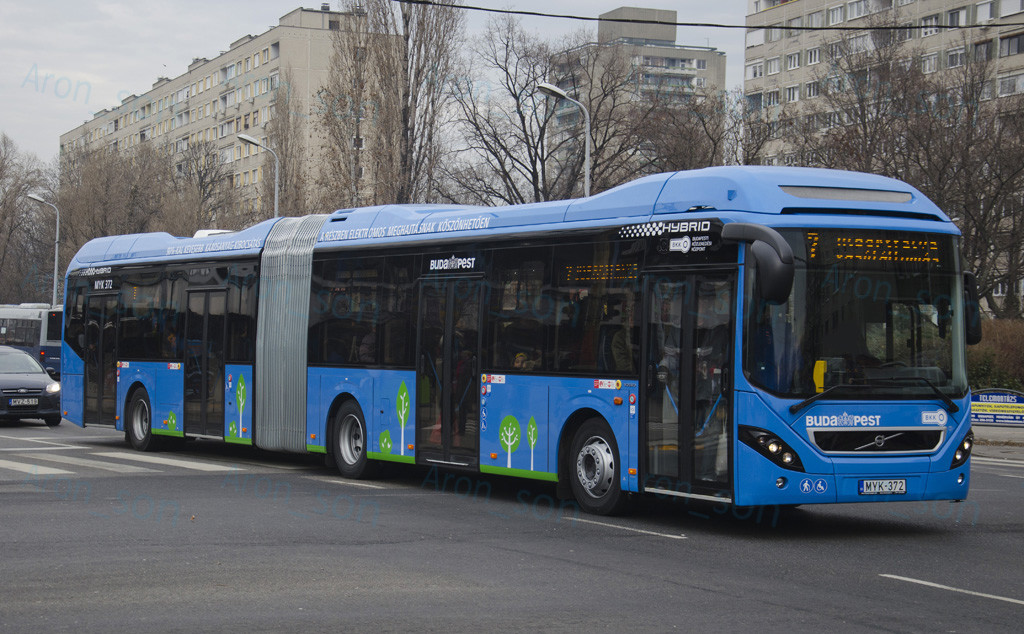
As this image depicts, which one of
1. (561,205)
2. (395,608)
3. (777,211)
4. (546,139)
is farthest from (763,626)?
(546,139)

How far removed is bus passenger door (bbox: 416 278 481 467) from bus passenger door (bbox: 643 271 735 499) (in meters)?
2.84

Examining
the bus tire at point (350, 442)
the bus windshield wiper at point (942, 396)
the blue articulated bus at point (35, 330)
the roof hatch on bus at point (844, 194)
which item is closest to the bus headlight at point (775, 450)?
the bus windshield wiper at point (942, 396)

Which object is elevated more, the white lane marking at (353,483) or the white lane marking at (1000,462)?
the white lane marking at (353,483)

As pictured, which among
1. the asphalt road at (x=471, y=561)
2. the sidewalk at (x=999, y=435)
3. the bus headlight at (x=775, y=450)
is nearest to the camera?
the asphalt road at (x=471, y=561)

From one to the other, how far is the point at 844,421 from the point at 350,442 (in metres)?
7.40

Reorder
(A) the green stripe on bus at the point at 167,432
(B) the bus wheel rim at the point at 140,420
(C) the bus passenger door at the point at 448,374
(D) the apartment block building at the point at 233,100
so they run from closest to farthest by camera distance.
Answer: (C) the bus passenger door at the point at 448,374
(A) the green stripe on bus at the point at 167,432
(B) the bus wheel rim at the point at 140,420
(D) the apartment block building at the point at 233,100

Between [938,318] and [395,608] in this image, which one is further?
Answer: [938,318]

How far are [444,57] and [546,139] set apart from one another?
12.1 metres

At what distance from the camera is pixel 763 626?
7.26 meters

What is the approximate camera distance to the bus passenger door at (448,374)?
46.2 ft

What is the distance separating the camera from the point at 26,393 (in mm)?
26562

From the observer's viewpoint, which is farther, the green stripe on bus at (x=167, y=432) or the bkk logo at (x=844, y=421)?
the green stripe on bus at (x=167, y=432)

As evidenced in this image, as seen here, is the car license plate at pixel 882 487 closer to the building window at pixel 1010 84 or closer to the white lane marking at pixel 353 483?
the white lane marking at pixel 353 483

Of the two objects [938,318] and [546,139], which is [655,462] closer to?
[938,318]
